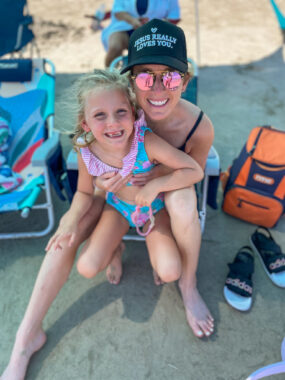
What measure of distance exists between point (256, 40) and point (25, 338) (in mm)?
5682

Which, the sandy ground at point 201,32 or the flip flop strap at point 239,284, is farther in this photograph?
the sandy ground at point 201,32

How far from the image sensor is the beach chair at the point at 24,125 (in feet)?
7.68

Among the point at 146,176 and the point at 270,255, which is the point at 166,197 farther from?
the point at 270,255

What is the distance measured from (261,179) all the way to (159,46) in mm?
1300

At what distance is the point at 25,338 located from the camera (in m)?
1.70

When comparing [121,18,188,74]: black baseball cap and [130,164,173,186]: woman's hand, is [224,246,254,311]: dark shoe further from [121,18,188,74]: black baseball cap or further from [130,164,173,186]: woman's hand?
[121,18,188,74]: black baseball cap

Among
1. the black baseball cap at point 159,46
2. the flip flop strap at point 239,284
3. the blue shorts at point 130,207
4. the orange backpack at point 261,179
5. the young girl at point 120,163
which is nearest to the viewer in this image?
the black baseball cap at point 159,46

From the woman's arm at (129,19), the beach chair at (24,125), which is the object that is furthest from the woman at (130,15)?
the beach chair at (24,125)

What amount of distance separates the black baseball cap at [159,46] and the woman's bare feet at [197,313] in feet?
3.99

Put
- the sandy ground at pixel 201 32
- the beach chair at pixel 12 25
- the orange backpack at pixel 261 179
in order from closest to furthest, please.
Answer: the orange backpack at pixel 261 179 → the beach chair at pixel 12 25 → the sandy ground at pixel 201 32

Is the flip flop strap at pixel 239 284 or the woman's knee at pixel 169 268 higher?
the woman's knee at pixel 169 268

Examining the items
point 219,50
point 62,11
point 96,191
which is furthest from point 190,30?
point 96,191

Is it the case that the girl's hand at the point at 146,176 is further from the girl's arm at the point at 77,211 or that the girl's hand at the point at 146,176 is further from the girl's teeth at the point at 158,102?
the girl's teeth at the point at 158,102

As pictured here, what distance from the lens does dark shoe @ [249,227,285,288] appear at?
82.6 inches
